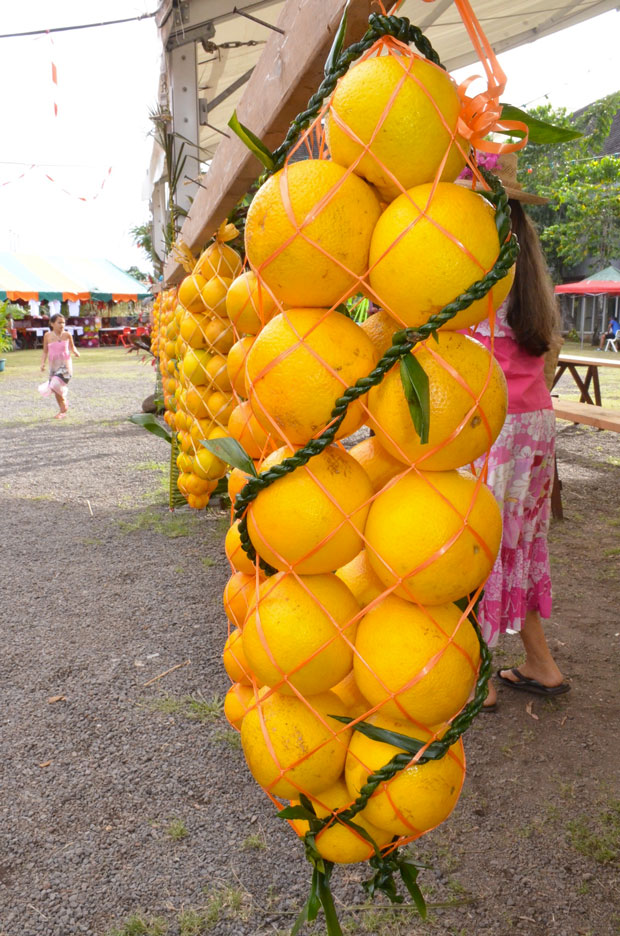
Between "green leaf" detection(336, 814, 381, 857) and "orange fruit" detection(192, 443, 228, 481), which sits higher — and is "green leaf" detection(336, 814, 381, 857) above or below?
above

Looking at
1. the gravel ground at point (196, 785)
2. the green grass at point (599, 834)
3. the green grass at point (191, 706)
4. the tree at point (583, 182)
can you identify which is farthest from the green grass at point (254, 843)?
the tree at point (583, 182)

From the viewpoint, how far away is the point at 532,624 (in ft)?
9.47

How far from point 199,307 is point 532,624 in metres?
2.08

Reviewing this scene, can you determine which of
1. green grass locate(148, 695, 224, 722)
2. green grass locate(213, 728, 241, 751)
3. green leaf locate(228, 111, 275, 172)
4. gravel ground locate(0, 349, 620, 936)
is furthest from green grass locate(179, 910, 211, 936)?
green leaf locate(228, 111, 275, 172)

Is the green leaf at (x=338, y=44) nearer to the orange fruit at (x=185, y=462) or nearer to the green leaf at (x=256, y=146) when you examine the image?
the green leaf at (x=256, y=146)

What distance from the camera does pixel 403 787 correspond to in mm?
869

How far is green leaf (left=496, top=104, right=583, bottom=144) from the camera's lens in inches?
33.3

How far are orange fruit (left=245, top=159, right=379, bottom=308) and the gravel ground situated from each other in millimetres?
861

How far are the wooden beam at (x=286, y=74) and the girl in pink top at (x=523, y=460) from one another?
1021 mm

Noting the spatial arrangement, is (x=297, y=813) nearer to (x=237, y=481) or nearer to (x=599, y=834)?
(x=237, y=481)

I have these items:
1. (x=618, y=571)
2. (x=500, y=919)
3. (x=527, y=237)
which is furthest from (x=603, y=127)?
(x=500, y=919)

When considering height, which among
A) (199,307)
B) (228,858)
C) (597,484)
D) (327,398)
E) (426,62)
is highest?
(426,62)

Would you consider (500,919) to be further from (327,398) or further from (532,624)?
(327,398)

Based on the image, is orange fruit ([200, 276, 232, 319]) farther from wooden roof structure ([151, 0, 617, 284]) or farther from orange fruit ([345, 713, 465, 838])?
orange fruit ([345, 713, 465, 838])
